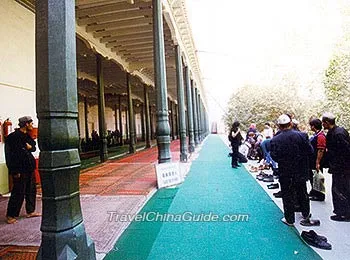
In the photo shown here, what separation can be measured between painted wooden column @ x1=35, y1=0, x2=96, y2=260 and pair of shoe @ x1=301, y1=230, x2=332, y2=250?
245 cm

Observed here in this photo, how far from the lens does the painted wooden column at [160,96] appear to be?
23.1 ft

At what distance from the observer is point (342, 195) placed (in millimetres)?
4086

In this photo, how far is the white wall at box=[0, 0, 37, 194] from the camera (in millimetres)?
6270

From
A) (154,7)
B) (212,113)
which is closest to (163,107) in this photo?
(154,7)

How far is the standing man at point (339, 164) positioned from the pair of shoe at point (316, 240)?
944 millimetres

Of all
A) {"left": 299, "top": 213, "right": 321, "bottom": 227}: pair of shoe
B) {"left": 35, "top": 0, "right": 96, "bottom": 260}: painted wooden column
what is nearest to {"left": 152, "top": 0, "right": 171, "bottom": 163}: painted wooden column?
{"left": 299, "top": 213, "right": 321, "bottom": 227}: pair of shoe

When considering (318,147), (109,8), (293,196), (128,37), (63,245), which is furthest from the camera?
(128,37)

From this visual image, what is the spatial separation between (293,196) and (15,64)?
20.9ft

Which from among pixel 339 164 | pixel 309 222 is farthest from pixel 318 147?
pixel 309 222

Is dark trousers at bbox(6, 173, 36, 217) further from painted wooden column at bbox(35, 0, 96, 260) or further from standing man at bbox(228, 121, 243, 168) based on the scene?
standing man at bbox(228, 121, 243, 168)

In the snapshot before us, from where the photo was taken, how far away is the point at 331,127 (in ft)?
13.6

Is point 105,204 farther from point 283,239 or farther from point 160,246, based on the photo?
point 283,239

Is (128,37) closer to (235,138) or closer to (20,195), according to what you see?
(235,138)

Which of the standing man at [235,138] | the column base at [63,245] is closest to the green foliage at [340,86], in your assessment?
the standing man at [235,138]
